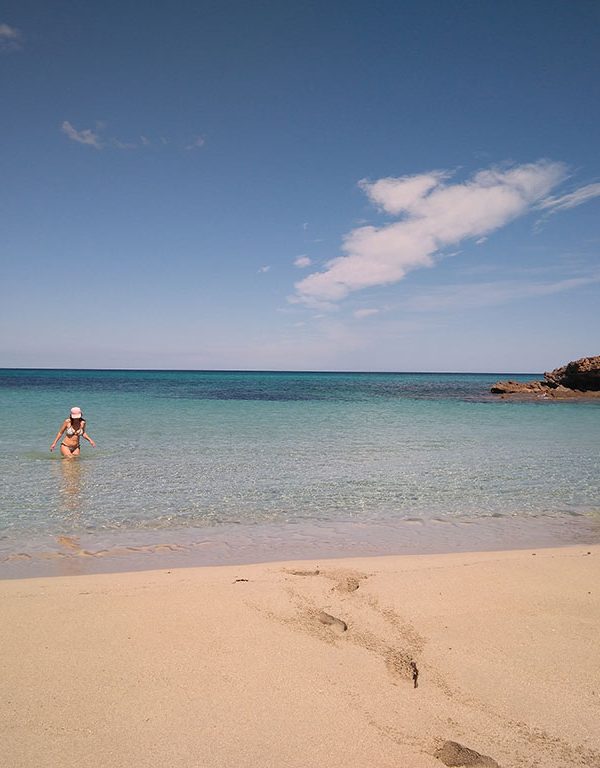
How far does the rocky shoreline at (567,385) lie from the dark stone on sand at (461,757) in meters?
46.1

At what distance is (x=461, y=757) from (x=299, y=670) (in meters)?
1.19

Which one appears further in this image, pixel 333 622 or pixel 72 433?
pixel 72 433

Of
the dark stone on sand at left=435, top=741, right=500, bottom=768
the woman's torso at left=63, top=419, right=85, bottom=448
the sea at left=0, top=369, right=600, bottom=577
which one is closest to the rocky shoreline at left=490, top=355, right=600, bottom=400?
the sea at left=0, top=369, right=600, bottom=577

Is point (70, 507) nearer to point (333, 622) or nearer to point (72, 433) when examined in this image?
point (72, 433)

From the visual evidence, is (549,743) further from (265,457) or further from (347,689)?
(265,457)

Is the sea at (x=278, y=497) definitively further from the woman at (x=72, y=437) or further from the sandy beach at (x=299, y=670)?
the sandy beach at (x=299, y=670)

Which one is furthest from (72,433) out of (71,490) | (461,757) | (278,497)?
(461,757)

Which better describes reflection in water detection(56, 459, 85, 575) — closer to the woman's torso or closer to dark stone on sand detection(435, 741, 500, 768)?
the woman's torso

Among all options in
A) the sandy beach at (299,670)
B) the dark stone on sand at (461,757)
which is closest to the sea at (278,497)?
the sandy beach at (299,670)

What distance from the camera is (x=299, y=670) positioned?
10.8 feet

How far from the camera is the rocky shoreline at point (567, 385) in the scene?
145 feet

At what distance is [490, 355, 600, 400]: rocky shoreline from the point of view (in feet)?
145

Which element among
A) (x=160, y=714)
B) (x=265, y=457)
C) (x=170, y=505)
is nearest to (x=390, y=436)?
(x=265, y=457)

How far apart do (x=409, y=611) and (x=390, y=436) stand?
13.9 metres
